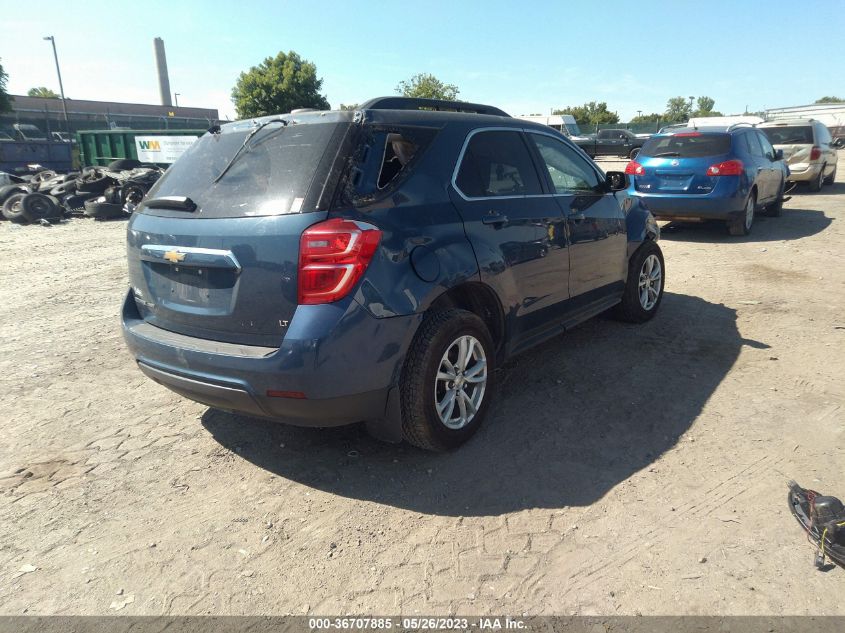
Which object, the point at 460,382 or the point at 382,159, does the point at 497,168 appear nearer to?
the point at 382,159

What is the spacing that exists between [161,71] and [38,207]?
337 feet

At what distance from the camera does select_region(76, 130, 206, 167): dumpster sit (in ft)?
67.4

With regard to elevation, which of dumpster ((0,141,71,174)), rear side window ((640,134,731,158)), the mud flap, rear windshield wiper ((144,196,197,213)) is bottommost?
the mud flap

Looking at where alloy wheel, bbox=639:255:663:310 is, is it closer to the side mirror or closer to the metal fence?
the side mirror

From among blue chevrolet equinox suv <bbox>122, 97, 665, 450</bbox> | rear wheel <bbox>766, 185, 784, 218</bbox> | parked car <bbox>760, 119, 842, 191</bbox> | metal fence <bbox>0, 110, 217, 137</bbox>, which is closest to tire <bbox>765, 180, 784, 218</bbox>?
rear wheel <bbox>766, 185, 784, 218</bbox>

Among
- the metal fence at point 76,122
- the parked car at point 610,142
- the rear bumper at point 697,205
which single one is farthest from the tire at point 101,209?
the parked car at point 610,142

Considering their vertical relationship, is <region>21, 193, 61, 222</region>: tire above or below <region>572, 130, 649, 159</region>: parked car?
below

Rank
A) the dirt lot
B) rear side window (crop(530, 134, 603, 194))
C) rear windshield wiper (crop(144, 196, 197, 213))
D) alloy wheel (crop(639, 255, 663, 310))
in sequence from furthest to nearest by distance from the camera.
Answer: alloy wheel (crop(639, 255, 663, 310)) → rear side window (crop(530, 134, 603, 194)) → rear windshield wiper (crop(144, 196, 197, 213)) → the dirt lot

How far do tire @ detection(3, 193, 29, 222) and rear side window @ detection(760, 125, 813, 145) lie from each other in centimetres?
1784

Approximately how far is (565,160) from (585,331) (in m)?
1.65

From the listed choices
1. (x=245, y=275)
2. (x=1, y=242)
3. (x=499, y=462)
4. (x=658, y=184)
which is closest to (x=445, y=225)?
(x=245, y=275)

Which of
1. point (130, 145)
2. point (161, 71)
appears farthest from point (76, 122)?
point (161, 71)

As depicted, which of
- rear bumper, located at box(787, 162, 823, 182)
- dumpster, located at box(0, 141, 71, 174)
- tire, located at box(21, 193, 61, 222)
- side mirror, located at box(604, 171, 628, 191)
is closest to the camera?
side mirror, located at box(604, 171, 628, 191)

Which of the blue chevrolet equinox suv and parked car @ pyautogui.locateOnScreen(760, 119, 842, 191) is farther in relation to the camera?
parked car @ pyautogui.locateOnScreen(760, 119, 842, 191)
